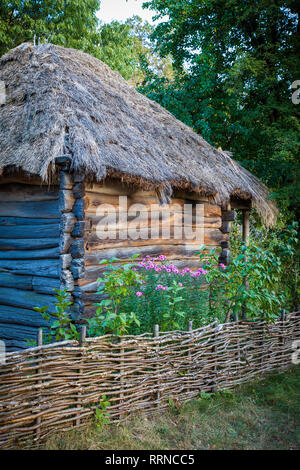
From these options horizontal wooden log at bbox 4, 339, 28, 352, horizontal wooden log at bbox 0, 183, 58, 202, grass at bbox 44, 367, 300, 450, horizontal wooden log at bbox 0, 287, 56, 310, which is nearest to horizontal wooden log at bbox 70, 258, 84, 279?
horizontal wooden log at bbox 0, 287, 56, 310

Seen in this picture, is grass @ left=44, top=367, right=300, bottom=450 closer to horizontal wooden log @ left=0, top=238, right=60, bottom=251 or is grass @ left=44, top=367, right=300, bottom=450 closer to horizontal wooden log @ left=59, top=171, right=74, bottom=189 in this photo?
horizontal wooden log @ left=0, top=238, right=60, bottom=251

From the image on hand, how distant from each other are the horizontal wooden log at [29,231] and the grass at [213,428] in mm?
2475

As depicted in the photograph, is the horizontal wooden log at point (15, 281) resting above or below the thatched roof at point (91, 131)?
below

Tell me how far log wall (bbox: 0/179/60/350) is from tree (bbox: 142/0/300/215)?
464 cm

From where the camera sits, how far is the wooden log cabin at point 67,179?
4.94 metres

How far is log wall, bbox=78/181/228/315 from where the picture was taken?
5.20 metres

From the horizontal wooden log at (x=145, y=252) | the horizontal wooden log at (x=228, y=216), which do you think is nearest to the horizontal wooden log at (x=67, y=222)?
the horizontal wooden log at (x=145, y=252)

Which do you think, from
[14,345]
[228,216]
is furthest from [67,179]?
[228,216]

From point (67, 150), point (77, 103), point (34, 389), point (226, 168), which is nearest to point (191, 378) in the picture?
point (34, 389)

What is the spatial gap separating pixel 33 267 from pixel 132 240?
1.43 m

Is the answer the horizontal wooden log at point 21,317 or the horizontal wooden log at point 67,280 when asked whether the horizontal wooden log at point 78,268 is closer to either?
the horizontal wooden log at point 67,280

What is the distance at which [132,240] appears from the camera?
6.00 meters

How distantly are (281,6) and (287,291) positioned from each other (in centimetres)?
691

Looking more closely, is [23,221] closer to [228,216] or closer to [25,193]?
[25,193]
